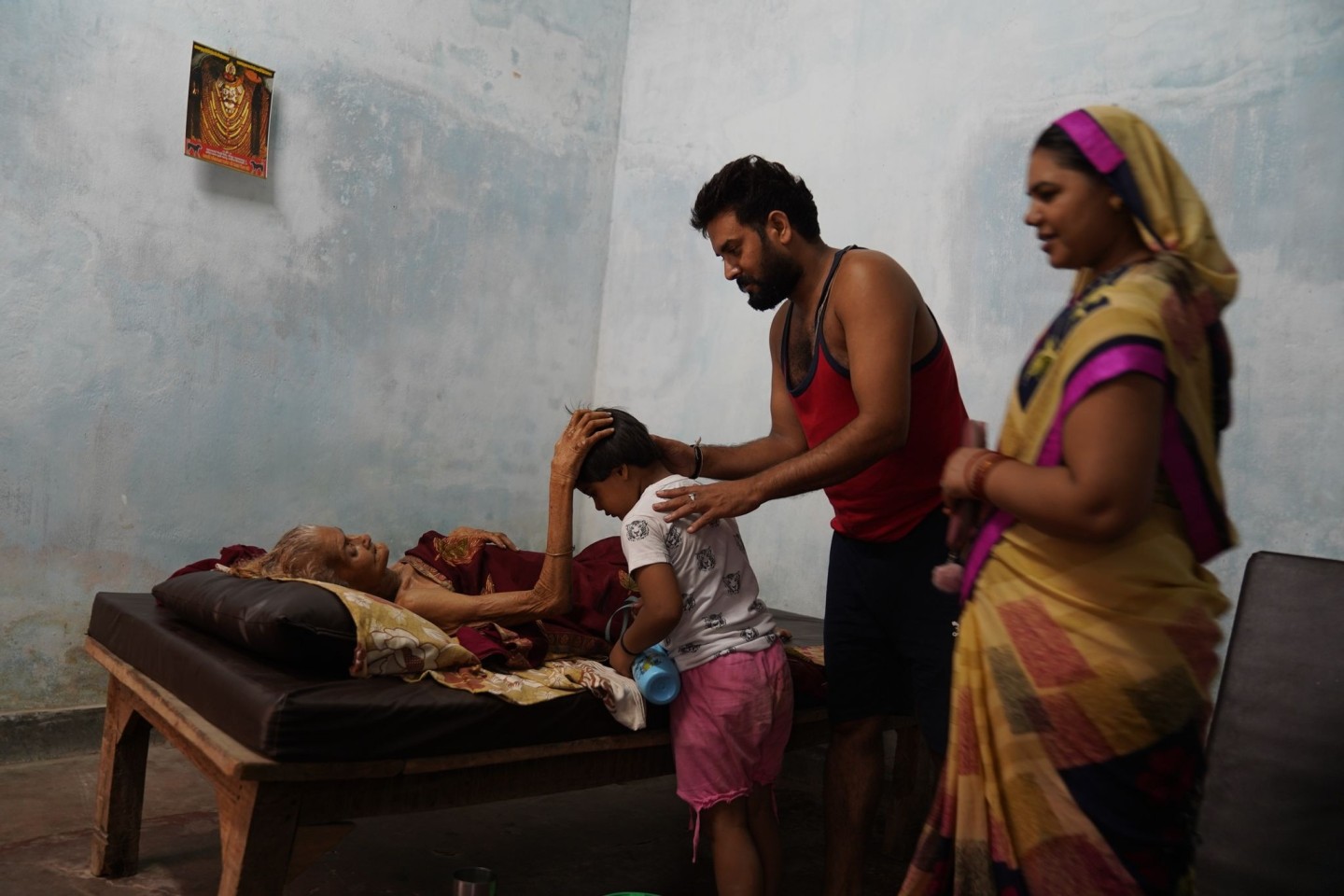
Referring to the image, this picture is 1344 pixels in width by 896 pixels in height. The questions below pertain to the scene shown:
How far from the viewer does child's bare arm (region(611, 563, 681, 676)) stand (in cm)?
240

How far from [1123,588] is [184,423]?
3.38 meters

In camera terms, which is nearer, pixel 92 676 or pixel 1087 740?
pixel 1087 740

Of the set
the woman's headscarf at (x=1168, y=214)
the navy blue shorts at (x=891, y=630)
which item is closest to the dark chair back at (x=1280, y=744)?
the navy blue shorts at (x=891, y=630)

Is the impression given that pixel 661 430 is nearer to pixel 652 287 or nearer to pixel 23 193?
pixel 652 287

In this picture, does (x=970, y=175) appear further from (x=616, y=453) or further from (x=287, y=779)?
(x=287, y=779)

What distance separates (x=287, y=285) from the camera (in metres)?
4.12

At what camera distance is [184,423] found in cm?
388

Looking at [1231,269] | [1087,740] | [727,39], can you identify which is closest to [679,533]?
[1087,740]

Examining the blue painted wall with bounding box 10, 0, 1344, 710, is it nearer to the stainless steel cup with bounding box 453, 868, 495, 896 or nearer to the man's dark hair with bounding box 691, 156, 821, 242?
the man's dark hair with bounding box 691, 156, 821, 242

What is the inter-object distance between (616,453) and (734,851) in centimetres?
96

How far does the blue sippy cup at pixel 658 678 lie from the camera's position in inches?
99.6

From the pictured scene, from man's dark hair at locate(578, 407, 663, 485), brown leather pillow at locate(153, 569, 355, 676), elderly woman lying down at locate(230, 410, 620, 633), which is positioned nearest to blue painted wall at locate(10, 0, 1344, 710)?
elderly woman lying down at locate(230, 410, 620, 633)

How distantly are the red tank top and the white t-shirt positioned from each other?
310 millimetres

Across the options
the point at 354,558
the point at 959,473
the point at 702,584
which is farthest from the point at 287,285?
the point at 959,473
